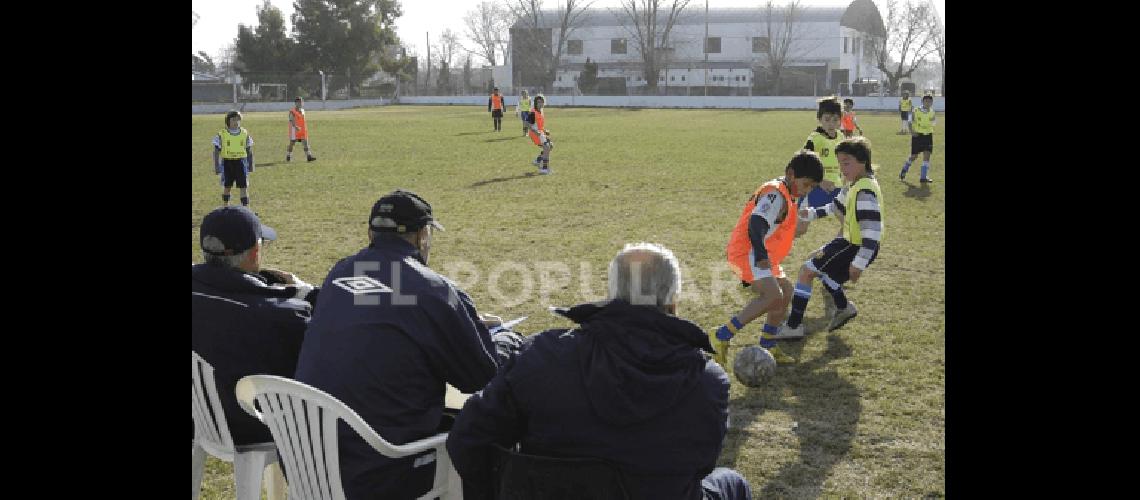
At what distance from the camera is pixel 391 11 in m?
68.9

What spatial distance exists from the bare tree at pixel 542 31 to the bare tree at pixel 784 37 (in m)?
15.6

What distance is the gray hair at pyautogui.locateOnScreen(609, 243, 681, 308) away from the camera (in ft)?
10.1

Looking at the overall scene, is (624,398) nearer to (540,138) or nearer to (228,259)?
(228,259)

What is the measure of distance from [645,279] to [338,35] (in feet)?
206

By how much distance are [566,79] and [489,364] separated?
266 ft

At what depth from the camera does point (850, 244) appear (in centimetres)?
741

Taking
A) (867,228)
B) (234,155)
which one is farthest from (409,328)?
(234,155)

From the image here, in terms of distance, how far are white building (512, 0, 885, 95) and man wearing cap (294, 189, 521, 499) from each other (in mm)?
69989

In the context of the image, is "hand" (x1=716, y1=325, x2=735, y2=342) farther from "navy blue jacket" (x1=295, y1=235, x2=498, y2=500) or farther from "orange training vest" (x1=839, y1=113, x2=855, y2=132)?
"orange training vest" (x1=839, y1=113, x2=855, y2=132)

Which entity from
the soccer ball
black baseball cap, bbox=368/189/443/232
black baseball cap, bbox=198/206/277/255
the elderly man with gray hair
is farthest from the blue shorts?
the elderly man with gray hair

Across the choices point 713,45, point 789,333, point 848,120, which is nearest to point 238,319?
point 789,333

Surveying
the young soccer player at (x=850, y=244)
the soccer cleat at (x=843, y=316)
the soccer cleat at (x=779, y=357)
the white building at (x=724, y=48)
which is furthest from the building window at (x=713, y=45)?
the soccer cleat at (x=779, y=357)
